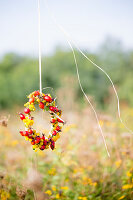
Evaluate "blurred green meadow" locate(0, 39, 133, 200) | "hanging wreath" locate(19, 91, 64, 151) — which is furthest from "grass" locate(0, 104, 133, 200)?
"hanging wreath" locate(19, 91, 64, 151)

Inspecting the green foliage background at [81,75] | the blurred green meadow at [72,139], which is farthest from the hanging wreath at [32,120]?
the green foliage background at [81,75]

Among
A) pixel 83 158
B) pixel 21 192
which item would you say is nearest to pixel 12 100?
pixel 83 158

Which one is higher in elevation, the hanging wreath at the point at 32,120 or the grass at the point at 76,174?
the hanging wreath at the point at 32,120

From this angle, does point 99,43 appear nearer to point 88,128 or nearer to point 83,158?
point 88,128

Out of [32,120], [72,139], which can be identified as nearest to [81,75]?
[72,139]

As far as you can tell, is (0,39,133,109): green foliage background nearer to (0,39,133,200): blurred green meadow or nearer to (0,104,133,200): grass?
(0,39,133,200): blurred green meadow

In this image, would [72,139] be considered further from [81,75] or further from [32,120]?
[81,75]

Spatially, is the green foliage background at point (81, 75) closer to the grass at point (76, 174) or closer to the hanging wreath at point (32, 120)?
the grass at point (76, 174)
